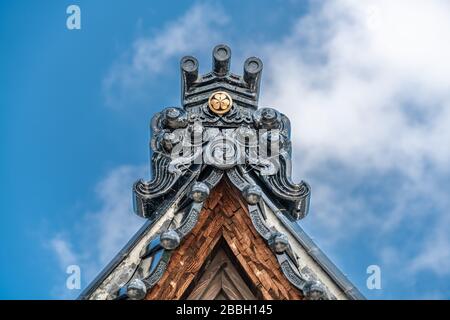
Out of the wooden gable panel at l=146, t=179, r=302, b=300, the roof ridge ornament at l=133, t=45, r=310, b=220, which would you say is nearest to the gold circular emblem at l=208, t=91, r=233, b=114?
the roof ridge ornament at l=133, t=45, r=310, b=220

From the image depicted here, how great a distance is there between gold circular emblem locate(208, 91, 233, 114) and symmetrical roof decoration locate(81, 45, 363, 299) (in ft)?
0.04

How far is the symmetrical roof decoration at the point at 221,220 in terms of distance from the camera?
13.5 m

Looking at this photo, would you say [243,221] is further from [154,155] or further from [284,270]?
[154,155]

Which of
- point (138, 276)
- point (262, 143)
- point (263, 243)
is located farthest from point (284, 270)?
point (262, 143)

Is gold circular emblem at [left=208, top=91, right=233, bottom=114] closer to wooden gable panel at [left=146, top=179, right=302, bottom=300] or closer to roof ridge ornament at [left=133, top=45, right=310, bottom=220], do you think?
roof ridge ornament at [left=133, top=45, right=310, bottom=220]

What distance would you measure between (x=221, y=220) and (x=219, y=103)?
2.32m

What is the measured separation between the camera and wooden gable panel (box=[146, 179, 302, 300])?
13586 millimetres

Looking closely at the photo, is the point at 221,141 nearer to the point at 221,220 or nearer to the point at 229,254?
the point at 221,220

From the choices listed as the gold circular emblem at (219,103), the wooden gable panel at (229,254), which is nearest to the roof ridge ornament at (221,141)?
the gold circular emblem at (219,103)

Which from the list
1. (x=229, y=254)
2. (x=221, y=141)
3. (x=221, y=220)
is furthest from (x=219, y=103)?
(x=229, y=254)

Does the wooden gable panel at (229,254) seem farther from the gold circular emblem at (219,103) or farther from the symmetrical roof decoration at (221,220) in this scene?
the gold circular emblem at (219,103)

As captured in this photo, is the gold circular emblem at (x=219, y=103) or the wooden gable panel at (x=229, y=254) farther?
the gold circular emblem at (x=219, y=103)

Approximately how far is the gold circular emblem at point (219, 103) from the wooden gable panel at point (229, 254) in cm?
196
